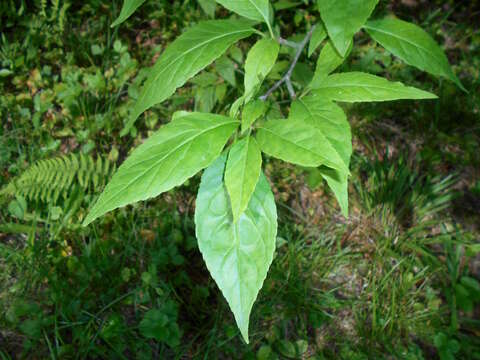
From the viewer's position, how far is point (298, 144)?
93 centimetres

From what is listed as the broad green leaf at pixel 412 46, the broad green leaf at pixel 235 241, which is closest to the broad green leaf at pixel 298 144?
the broad green leaf at pixel 235 241

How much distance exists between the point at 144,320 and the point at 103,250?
1.62ft

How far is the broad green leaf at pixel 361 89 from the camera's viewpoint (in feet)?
3.38

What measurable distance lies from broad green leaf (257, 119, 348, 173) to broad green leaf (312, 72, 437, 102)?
0.21 metres

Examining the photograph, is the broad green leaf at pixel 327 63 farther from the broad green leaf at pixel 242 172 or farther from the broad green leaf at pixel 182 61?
the broad green leaf at pixel 242 172

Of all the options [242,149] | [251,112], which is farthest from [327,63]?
[242,149]

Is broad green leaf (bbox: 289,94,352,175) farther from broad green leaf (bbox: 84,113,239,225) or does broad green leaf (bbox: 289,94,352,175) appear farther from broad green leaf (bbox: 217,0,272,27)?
broad green leaf (bbox: 217,0,272,27)

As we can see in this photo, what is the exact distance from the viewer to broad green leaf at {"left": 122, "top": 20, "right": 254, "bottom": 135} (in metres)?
1.11

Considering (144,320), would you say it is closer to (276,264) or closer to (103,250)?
(103,250)

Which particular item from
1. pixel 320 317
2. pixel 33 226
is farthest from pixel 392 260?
pixel 33 226

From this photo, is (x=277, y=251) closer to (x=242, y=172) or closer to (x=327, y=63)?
(x=327, y=63)

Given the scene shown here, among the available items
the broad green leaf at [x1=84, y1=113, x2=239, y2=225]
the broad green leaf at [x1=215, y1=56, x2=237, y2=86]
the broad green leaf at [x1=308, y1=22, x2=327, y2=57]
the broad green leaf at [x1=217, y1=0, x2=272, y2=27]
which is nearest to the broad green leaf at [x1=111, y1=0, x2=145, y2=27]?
the broad green leaf at [x1=217, y1=0, x2=272, y2=27]

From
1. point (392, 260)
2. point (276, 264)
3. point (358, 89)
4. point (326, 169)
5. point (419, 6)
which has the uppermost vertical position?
point (358, 89)

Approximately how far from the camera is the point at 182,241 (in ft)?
8.28
